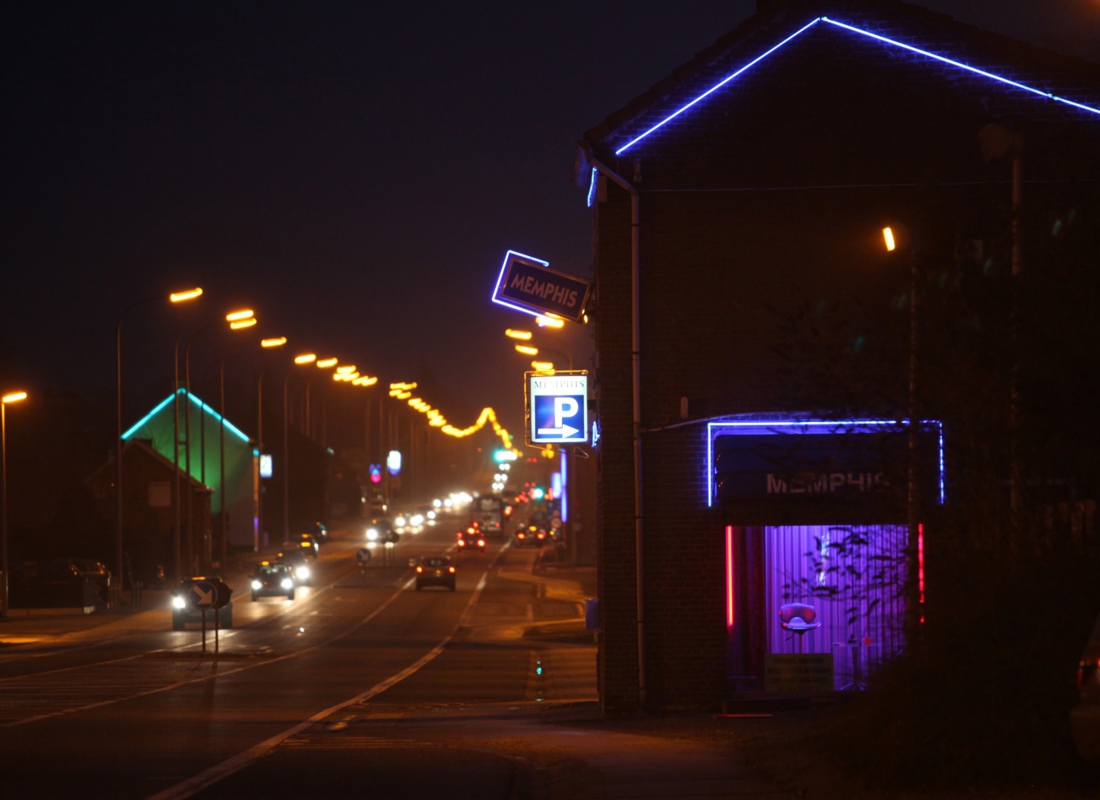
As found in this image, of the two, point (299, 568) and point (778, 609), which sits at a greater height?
point (778, 609)

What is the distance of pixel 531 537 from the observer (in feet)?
324

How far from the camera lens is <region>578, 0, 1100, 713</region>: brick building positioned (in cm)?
1708

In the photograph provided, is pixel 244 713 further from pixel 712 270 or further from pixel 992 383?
pixel 992 383

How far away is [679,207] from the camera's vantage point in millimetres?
17422

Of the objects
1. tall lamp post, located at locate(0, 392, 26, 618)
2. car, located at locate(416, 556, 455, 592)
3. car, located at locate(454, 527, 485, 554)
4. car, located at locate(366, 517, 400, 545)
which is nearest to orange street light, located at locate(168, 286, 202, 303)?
tall lamp post, located at locate(0, 392, 26, 618)

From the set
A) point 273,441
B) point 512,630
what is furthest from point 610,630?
point 273,441

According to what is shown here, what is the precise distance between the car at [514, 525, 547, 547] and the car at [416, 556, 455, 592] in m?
32.3

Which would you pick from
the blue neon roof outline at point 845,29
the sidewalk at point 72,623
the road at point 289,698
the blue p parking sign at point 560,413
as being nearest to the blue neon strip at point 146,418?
the sidewalk at point 72,623

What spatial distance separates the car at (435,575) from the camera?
59.5 meters

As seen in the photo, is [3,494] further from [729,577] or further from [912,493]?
[912,493]

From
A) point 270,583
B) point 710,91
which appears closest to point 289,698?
point 710,91

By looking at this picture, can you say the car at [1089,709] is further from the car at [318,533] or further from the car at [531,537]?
the car at [318,533]

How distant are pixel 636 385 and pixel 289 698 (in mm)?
9129

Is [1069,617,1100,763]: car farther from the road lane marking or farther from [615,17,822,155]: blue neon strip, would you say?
[615,17,822,155]: blue neon strip
